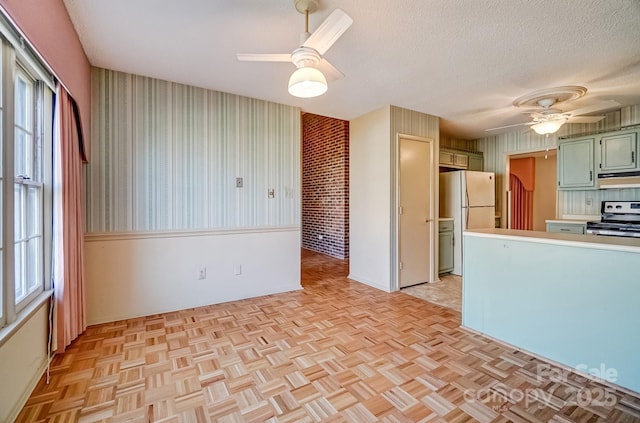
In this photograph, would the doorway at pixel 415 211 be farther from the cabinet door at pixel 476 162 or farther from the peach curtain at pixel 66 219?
the peach curtain at pixel 66 219

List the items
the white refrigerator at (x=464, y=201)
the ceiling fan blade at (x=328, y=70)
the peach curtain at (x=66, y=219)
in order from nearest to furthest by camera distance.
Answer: the ceiling fan blade at (x=328, y=70), the peach curtain at (x=66, y=219), the white refrigerator at (x=464, y=201)

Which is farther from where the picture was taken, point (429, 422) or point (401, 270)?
point (401, 270)

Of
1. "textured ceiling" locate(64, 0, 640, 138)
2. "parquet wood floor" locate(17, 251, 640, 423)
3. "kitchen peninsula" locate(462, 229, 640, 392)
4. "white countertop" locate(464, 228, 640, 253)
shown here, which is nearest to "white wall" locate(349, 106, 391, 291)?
"textured ceiling" locate(64, 0, 640, 138)

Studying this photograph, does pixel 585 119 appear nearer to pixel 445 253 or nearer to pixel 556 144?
pixel 556 144

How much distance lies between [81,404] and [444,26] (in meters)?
3.39

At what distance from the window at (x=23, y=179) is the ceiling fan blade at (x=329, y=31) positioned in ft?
5.35

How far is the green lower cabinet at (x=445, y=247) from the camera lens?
4.48 metres

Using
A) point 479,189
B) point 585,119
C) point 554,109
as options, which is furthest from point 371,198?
point 585,119

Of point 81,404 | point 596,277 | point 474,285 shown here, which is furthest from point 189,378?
point 596,277

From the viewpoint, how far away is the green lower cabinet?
4480 mm

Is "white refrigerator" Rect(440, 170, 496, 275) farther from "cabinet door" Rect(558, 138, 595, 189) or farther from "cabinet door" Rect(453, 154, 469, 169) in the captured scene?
"cabinet door" Rect(558, 138, 595, 189)

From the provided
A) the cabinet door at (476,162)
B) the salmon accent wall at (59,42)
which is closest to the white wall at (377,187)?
the cabinet door at (476,162)

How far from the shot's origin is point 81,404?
1.63 meters

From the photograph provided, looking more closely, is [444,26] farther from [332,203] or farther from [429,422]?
[332,203]
